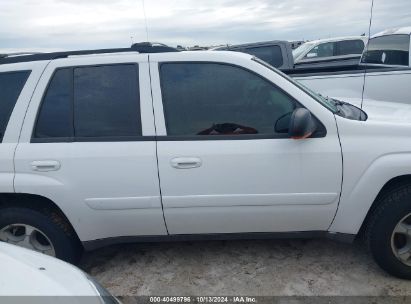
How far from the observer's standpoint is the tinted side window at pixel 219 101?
2906 mm

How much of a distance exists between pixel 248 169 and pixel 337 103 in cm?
119

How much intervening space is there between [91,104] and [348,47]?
9847 millimetres

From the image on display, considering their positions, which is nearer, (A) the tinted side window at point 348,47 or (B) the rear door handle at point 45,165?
(B) the rear door handle at point 45,165

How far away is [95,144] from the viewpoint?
9.62 ft

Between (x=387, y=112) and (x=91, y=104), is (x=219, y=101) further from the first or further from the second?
(x=387, y=112)

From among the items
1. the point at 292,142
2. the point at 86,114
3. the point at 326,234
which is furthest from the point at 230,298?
the point at 86,114

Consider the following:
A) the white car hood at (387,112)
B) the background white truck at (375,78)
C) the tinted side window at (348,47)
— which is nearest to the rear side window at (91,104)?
the white car hood at (387,112)

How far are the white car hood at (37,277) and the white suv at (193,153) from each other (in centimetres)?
97

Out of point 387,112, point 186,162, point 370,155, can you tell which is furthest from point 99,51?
point 387,112

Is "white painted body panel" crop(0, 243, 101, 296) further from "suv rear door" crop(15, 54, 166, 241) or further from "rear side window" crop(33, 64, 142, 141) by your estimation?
"rear side window" crop(33, 64, 142, 141)

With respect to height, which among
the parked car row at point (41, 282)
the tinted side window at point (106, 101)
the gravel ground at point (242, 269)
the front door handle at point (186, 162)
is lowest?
the gravel ground at point (242, 269)

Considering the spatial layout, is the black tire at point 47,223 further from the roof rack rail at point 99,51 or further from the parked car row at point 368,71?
the parked car row at point 368,71

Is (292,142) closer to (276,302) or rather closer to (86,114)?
(276,302)

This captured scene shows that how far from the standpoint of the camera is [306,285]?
3010 millimetres
